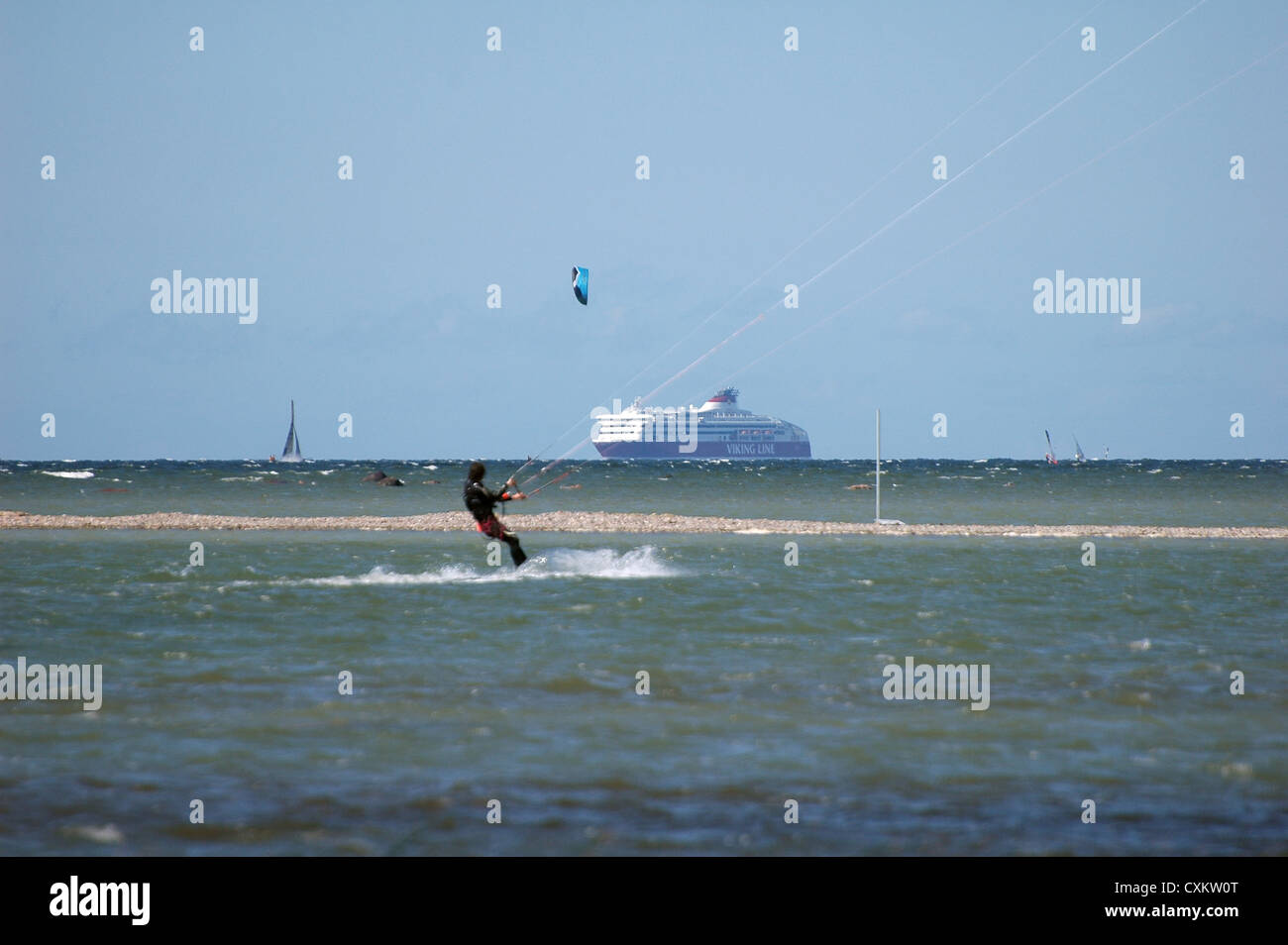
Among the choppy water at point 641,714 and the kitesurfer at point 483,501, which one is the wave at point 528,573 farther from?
the kitesurfer at point 483,501

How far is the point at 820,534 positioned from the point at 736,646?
979 inches

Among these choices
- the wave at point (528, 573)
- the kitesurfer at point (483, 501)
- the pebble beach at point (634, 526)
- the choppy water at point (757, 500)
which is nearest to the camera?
the kitesurfer at point (483, 501)

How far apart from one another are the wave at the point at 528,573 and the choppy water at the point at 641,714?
0.20 m

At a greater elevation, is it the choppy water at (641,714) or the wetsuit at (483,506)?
the wetsuit at (483,506)

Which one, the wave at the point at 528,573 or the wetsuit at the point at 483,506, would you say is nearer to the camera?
the wetsuit at the point at 483,506

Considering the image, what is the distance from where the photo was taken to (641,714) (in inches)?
512

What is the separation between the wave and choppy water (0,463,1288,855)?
0.20 meters

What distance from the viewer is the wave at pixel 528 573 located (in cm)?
2633

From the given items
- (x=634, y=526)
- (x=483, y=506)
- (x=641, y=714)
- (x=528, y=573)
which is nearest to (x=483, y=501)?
(x=483, y=506)

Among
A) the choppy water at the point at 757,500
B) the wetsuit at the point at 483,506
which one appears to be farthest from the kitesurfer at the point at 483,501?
the choppy water at the point at 757,500

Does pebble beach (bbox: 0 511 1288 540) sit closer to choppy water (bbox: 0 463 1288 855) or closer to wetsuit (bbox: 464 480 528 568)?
choppy water (bbox: 0 463 1288 855)

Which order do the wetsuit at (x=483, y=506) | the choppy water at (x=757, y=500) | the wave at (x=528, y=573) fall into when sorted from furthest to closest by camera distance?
1. the choppy water at (x=757, y=500)
2. the wave at (x=528, y=573)
3. the wetsuit at (x=483, y=506)
